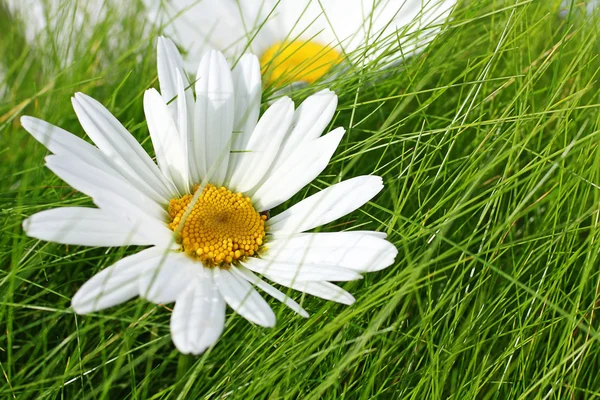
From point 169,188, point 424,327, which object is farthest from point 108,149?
point 424,327

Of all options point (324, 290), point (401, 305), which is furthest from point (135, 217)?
point (401, 305)

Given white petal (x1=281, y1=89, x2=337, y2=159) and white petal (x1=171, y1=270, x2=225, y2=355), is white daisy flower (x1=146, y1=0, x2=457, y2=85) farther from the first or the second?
white petal (x1=171, y1=270, x2=225, y2=355)

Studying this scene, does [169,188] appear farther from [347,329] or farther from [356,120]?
[356,120]

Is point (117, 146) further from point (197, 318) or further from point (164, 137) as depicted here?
point (197, 318)

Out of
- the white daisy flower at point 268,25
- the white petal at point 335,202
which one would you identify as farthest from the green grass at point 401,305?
the white daisy flower at point 268,25

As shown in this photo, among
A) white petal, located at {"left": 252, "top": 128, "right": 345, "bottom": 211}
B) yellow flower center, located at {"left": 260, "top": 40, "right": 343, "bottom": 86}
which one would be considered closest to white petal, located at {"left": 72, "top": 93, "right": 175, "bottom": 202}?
white petal, located at {"left": 252, "top": 128, "right": 345, "bottom": 211}

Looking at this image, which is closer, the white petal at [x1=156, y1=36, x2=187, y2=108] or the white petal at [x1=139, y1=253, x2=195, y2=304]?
the white petal at [x1=139, y1=253, x2=195, y2=304]
